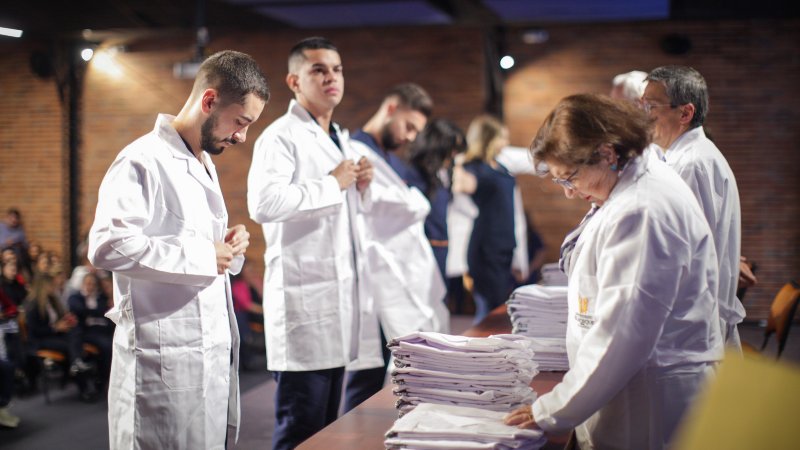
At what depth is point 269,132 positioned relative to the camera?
110 inches

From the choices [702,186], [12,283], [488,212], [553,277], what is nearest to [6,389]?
[12,283]

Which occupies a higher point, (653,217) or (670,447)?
(653,217)

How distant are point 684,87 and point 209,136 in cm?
137

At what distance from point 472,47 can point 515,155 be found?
360 centimetres

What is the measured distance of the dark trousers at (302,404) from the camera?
2625 mm

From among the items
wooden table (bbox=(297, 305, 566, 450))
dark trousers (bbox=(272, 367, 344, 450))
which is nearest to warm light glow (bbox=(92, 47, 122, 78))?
dark trousers (bbox=(272, 367, 344, 450))

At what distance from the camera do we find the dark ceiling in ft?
27.6

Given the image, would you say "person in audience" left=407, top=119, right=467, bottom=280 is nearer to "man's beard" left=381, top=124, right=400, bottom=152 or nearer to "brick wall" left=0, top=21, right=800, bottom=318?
"man's beard" left=381, top=124, right=400, bottom=152

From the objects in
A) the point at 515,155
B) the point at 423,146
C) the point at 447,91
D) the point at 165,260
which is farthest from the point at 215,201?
the point at 447,91

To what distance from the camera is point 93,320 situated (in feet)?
19.8

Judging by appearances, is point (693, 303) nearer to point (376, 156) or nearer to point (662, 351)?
point (662, 351)

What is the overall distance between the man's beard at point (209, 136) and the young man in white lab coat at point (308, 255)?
0.46 metres

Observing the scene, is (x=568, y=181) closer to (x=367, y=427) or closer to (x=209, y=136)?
(x=367, y=427)

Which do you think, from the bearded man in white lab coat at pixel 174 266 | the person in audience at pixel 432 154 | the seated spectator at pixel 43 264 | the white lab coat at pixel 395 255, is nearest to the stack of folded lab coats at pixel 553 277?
the white lab coat at pixel 395 255
